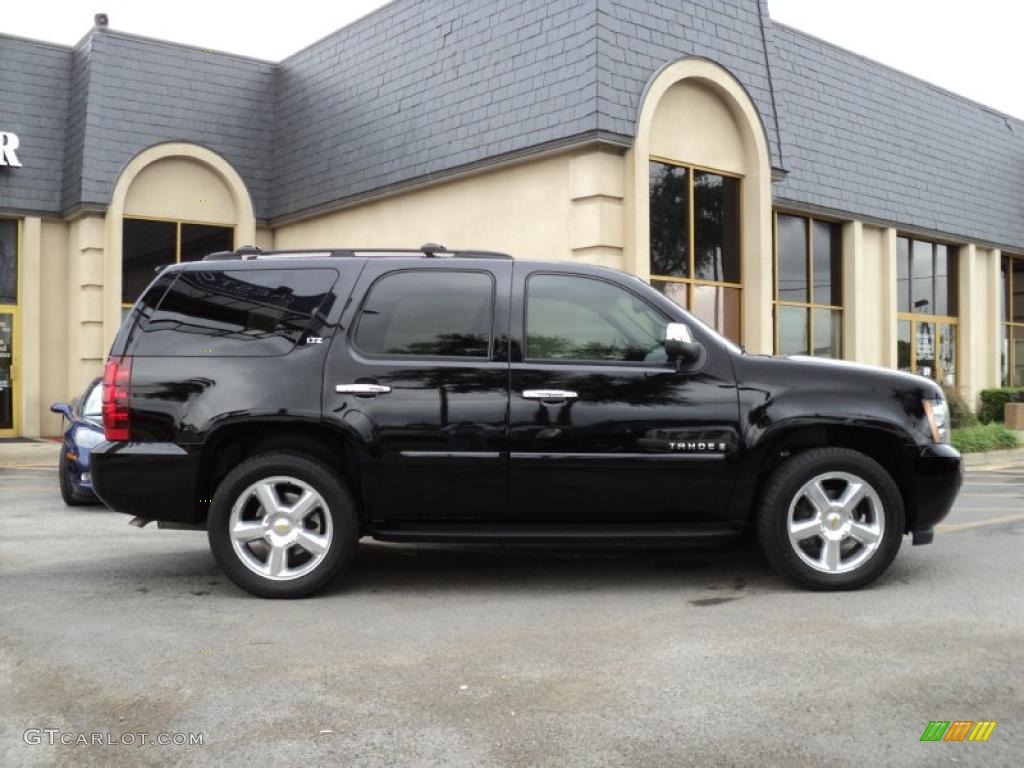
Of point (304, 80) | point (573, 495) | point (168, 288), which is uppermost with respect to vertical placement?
point (304, 80)

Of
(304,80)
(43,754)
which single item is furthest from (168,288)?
(304,80)

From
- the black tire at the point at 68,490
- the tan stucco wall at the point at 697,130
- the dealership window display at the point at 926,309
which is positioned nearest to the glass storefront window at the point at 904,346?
the dealership window display at the point at 926,309

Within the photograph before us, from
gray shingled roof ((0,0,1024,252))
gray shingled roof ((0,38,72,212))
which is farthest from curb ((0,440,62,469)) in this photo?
Result: gray shingled roof ((0,38,72,212))

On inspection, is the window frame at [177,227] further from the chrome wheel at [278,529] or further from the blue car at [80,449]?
the chrome wheel at [278,529]

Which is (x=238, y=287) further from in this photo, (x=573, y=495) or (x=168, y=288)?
(x=573, y=495)

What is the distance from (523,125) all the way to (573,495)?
9.25 m

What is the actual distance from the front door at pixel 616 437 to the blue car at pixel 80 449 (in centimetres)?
536

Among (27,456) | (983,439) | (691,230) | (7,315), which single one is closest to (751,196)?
(691,230)

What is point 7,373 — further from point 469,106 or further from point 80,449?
point 80,449

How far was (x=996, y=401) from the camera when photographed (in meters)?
21.2

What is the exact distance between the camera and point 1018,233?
75.6ft

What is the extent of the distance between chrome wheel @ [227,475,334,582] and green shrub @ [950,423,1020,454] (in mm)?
12416

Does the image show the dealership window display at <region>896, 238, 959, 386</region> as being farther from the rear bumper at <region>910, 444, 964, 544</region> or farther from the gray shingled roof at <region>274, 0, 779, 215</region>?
the rear bumper at <region>910, 444, 964, 544</region>

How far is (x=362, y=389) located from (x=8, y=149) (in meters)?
15.0
